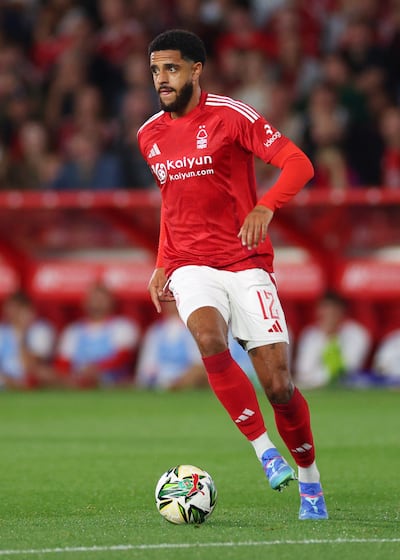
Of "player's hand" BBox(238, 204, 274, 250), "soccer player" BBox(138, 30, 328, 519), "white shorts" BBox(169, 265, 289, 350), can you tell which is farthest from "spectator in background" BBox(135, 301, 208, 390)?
"player's hand" BBox(238, 204, 274, 250)

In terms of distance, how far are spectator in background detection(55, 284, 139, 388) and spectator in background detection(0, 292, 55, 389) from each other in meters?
0.30

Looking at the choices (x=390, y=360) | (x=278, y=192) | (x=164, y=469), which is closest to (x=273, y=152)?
(x=278, y=192)

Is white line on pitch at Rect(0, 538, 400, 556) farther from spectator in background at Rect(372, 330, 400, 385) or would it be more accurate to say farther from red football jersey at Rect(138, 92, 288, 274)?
spectator in background at Rect(372, 330, 400, 385)

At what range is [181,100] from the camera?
696 cm

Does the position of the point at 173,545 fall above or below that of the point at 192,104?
below

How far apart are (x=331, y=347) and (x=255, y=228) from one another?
8858mm

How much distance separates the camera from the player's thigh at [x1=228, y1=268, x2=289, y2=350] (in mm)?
6715

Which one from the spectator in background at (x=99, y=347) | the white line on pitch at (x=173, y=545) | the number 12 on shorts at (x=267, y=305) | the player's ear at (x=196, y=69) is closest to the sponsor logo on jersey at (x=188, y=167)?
the player's ear at (x=196, y=69)

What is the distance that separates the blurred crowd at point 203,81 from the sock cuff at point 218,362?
872 centimetres

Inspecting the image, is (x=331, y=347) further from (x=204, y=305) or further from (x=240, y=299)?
(x=204, y=305)

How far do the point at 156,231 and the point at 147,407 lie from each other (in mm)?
3348

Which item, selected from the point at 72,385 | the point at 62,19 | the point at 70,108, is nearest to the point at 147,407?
the point at 72,385

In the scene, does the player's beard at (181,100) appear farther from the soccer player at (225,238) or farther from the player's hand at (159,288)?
the player's hand at (159,288)

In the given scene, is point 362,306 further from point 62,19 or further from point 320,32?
point 62,19
